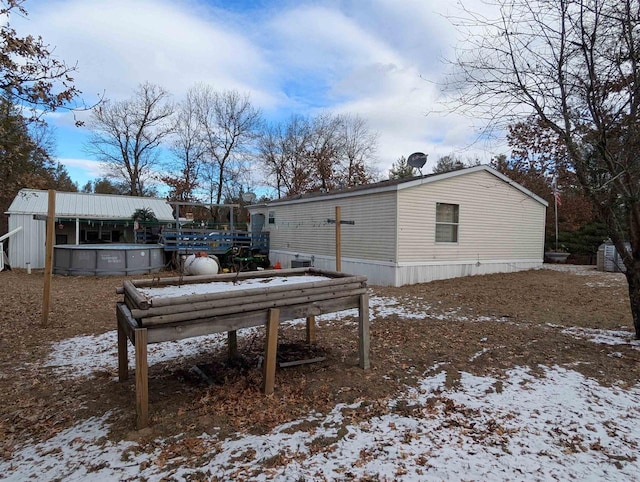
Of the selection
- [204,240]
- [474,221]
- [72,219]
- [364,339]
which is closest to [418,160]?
[474,221]

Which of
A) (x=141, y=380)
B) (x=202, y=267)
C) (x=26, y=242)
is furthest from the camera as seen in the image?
(x=26, y=242)

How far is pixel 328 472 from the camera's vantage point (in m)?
2.37

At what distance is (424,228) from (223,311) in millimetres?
8937

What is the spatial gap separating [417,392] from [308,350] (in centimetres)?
162

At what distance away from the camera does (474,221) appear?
40.6 ft

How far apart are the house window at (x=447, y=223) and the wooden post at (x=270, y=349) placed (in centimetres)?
909

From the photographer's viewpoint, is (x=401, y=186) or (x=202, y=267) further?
(x=401, y=186)

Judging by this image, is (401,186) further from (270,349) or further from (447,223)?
(270,349)

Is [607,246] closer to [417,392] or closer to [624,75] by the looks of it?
[624,75]

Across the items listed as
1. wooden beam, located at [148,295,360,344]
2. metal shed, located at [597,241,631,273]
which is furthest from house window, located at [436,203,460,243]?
wooden beam, located at [148,295,360,344]

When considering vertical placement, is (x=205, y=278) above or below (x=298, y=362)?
above

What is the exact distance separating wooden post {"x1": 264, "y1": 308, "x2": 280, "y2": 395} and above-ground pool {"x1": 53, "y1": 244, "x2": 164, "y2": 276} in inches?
457

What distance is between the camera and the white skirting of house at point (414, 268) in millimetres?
10758

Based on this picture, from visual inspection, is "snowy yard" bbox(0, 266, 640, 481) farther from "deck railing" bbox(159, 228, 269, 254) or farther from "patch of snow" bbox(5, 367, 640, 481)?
"deck railing" bbox(159, 228, 269, 254)
